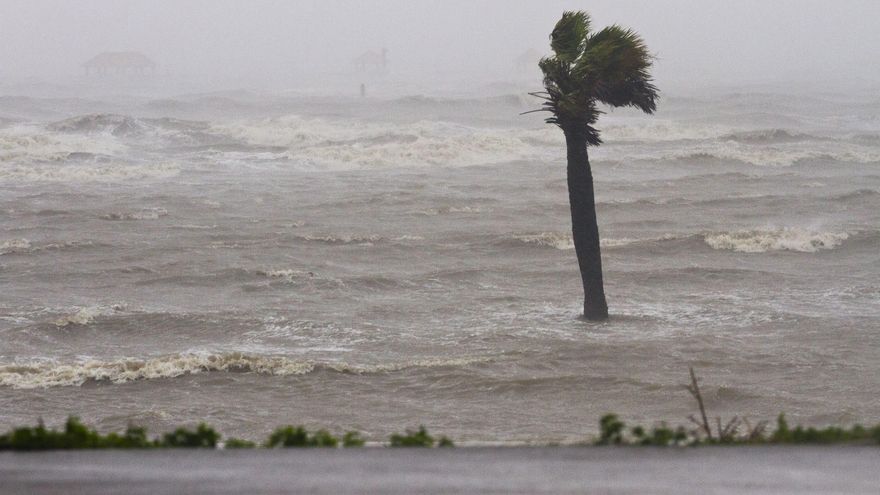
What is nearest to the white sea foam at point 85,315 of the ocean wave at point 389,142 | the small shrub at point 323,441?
the small shrub at point 323,441

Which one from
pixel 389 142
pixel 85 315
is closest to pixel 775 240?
pixel 85 315

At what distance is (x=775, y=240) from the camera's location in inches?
973

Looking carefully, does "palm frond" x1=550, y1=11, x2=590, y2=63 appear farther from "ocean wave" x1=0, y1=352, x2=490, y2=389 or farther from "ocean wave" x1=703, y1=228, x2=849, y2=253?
"ocean wave" x1=703, y1=228, x2=849, y2=253

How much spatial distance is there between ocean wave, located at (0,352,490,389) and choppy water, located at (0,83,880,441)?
0.04m

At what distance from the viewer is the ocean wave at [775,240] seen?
24297 millimetres

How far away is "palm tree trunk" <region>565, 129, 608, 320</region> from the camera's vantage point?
1714 cm

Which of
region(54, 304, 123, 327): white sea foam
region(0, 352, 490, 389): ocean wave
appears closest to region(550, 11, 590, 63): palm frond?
region(0, 352, 490, 389): ocean wave

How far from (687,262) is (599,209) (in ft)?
23.4

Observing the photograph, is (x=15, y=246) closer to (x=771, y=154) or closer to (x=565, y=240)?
(x=565, y=240)

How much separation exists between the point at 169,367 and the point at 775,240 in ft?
48.2

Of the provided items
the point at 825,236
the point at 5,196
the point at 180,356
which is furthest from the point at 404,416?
the point at 5,196

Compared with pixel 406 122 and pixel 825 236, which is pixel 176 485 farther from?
pixel 406 122

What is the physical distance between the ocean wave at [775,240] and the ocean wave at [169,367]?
10925 millimetres

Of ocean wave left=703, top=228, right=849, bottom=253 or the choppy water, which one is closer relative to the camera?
the choppy water
